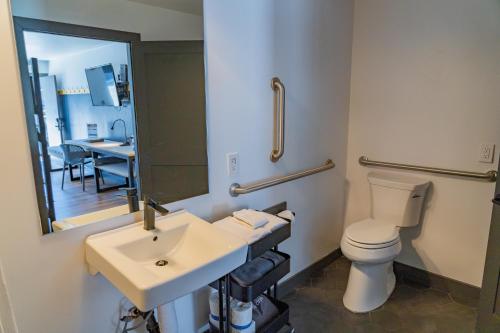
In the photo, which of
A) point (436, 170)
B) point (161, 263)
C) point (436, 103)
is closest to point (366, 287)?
point (436, 170)

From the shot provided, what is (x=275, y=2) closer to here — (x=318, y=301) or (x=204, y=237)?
(x=204, y=237)

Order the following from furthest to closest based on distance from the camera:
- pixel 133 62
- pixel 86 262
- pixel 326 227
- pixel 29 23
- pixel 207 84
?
1. pixel 326 227
2. pixel 207 84
3. pixel 133 62
4. pixel 86 262
5. pixel 29 23

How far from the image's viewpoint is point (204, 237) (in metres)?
1.39

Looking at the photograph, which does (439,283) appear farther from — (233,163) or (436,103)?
(233,163)

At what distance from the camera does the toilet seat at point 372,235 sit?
2.07m

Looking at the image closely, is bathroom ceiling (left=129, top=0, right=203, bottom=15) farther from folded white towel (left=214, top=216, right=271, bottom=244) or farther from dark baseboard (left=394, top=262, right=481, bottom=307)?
dark baseboard (left=394, top=262, right=481, bottom=307)

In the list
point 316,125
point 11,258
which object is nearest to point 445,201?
point 316,125

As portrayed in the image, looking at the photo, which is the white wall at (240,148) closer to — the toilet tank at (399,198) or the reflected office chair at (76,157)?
the reflected office chair at (76,157)

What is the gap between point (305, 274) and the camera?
2514 millimetres

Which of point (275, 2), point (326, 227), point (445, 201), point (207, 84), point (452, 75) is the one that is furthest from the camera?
point (326, 227)

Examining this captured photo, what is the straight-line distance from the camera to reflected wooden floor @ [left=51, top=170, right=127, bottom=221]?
123cm

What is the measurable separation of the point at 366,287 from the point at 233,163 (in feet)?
4.19

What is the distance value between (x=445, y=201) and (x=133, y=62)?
2.26 metres

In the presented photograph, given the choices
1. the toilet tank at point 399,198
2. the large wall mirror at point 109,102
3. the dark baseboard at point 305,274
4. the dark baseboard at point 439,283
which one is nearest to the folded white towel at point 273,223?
the large wall mirror at point 109,102
